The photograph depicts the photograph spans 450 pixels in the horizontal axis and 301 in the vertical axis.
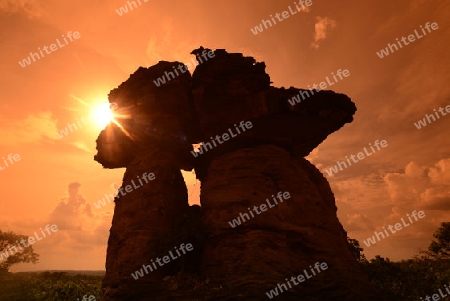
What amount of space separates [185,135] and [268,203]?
14129 mm

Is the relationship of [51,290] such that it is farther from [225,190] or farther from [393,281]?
[393,281]

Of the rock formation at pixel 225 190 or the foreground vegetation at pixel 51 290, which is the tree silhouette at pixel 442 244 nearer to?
the rock formation at pixel 225 190

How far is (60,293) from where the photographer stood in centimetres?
3192

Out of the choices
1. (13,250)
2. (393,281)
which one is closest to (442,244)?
(393,281)

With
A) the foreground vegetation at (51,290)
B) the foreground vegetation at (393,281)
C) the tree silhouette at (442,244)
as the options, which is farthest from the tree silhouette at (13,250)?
the tree silhouette at (442,244)

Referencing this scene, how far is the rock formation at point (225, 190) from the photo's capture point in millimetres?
19844

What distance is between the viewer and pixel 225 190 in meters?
25.0

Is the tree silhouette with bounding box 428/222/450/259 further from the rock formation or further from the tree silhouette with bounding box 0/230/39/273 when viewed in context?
the tree silhouette with bounding box 0/230/39/273

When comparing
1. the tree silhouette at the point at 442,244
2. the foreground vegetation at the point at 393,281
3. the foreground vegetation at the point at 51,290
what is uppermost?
the foreground vegetation at the point at 51,290

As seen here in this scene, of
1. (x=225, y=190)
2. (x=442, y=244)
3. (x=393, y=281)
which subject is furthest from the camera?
(x=442, y=244)

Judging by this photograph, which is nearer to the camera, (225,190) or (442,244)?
(225,190)

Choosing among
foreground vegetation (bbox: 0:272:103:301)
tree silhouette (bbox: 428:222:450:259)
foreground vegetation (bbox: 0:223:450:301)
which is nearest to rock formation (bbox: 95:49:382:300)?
foreground vegetation (bbox: 0:223:450:301)

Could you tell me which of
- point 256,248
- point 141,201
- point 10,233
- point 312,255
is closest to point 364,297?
point 312,255

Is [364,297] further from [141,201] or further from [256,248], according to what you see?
[141,201]
